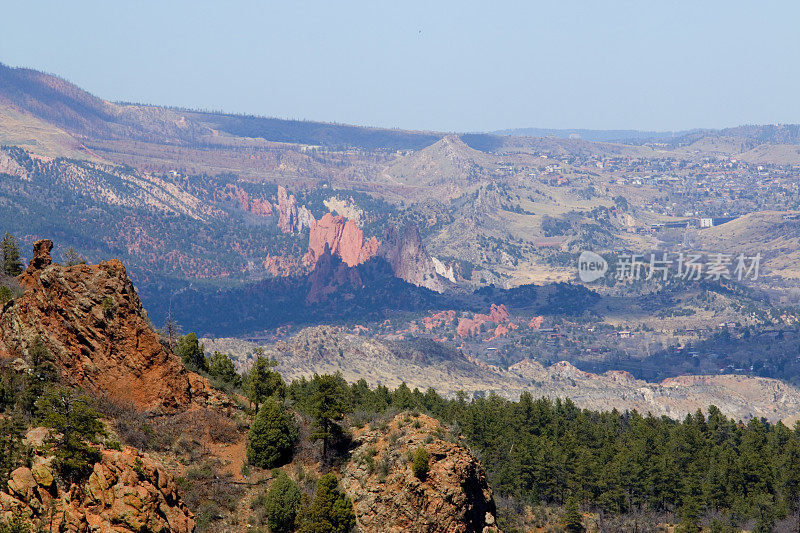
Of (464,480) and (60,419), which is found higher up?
(60,419)

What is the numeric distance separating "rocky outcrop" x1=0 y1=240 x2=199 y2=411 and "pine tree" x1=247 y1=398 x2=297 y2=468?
6868 millimetres

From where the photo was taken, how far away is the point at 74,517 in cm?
3988

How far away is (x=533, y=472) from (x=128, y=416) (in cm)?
4828

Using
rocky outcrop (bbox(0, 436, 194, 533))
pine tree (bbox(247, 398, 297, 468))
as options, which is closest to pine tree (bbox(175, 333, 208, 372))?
pine tree (bbox(247, 398, 297, 468))

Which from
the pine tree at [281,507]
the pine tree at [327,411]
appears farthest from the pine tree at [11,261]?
the pine tree at [281,507]

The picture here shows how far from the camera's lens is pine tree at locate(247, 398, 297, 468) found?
5756 cm

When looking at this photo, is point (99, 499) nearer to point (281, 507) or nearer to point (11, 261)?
point (281, 507)

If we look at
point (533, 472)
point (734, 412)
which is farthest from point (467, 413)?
point (734, 412)

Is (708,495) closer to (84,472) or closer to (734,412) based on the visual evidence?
(84,472)

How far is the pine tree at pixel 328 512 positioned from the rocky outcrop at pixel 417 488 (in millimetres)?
1510

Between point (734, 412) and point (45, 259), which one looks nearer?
point (45, 259)

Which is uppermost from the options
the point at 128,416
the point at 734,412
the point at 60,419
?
the point at 60,419

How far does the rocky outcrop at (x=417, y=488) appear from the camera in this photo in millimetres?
52031

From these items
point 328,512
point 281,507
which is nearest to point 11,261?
point 281,507
